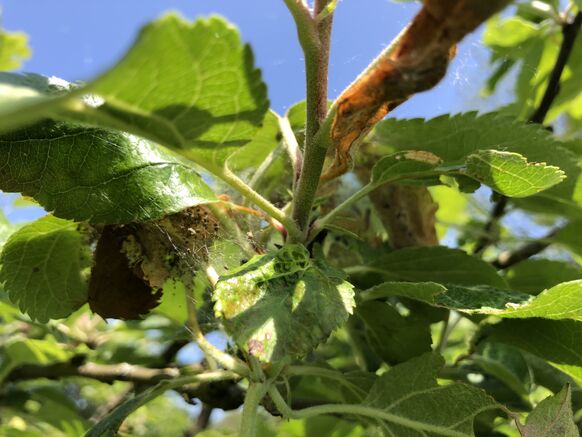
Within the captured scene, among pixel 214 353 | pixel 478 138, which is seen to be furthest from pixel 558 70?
pixel 214 353

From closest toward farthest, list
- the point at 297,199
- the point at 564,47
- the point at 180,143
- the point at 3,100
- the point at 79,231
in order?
the point at 3,100 < the point at 180,143 < the point at 297,199 < the point at 79,231 < the point at 564,47

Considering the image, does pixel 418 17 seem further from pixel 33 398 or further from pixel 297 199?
pixel 33 398

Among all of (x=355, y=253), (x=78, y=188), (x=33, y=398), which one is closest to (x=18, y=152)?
(x=78, y=188)

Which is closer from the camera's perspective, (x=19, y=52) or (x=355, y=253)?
(x=355, y=253)

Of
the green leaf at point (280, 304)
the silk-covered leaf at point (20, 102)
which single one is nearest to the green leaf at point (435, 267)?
the green leaf at point (280, 304)

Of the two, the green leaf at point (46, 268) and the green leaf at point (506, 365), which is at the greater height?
the green leaf at point (46, 268)

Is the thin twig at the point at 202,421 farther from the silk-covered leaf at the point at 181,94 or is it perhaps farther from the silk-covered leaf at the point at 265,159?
the silk-covered leaf at the point at 181,94
